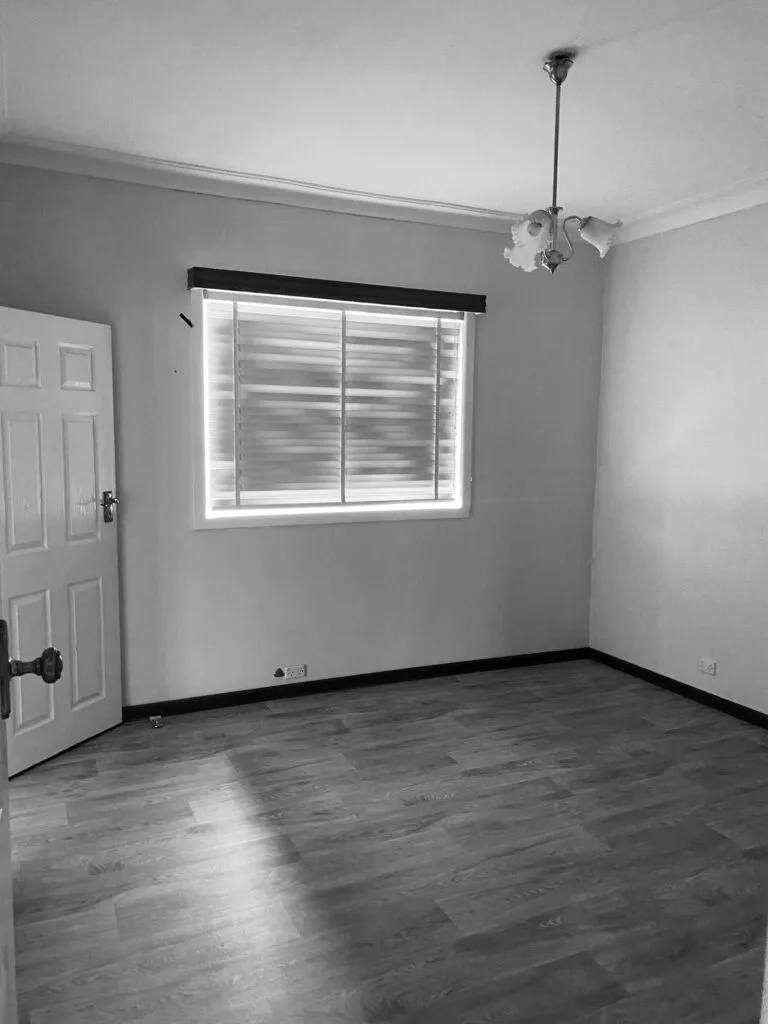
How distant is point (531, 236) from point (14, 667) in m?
2.01

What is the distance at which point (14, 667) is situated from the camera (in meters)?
1.17

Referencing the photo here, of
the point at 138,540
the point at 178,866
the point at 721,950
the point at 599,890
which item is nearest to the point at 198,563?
the point at 138,540

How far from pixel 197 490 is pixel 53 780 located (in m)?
1.48

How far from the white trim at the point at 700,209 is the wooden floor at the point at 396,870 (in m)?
2.64

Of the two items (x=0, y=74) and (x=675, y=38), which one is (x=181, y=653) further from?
(x=675, y=38)

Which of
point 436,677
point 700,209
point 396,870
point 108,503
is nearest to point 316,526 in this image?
point 108,503

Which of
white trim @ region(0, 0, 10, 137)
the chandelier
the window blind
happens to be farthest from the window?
the chandelier

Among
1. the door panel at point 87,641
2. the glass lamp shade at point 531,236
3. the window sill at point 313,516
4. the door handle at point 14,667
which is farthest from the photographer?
the window sill at point 313,516

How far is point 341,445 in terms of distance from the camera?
426cm

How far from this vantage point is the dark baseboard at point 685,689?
156 inches

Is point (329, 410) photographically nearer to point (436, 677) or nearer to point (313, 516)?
point (313, 516)

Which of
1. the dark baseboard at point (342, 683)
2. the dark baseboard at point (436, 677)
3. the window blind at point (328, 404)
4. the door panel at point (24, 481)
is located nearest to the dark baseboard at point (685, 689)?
the dark baseboard at point (436, 677)

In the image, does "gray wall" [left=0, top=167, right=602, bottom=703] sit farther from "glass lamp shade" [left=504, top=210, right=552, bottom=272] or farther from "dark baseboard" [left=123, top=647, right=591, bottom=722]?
"glass lamp shade" [left=504, top=210, right=552, bottom=272]

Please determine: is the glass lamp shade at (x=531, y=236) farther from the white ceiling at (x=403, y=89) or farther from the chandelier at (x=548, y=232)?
the white ceiling at (x=403, y=89)
